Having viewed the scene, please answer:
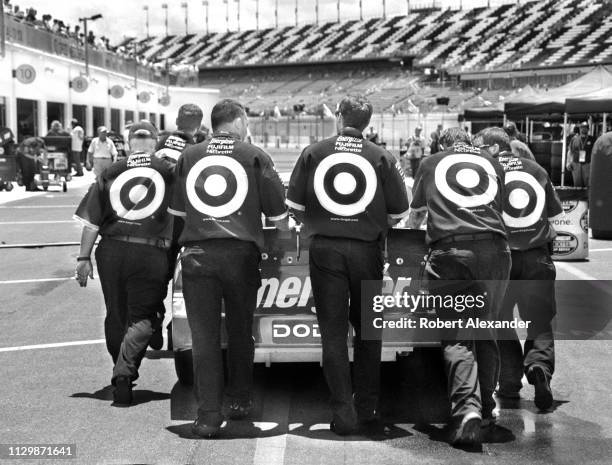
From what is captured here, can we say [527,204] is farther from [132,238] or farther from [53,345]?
[53,345]

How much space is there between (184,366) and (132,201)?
1.10 metres

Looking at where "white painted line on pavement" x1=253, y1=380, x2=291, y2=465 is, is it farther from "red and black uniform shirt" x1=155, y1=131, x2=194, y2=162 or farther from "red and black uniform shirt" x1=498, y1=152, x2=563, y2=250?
"red and black uniform shirt" x1=155, y1=131, x2=194, y2=162

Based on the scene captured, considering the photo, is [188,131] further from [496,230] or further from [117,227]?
[496,230]

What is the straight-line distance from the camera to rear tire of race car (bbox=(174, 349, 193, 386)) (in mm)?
5566

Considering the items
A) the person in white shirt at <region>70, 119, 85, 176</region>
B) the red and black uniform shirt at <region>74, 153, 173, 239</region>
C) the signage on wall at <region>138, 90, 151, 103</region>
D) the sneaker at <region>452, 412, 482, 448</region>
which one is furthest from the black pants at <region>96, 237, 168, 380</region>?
the signage on wall at <region>138, 90, 151, 103</region>

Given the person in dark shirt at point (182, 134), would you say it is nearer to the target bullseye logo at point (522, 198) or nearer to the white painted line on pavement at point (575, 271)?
the target bullseye logo at point (522, 198)

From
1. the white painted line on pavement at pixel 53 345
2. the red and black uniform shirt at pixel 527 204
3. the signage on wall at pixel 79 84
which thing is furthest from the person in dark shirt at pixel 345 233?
the signage on wall at pixel 79 84

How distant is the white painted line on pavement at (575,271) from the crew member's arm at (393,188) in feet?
20.1

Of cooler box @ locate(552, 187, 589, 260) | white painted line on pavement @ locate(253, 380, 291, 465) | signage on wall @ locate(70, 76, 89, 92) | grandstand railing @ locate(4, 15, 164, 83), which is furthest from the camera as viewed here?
signage on wall @ locate(70, 76, 89, 92)

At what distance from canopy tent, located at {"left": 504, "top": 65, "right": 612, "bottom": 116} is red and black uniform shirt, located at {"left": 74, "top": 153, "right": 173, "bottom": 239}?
49.8ft

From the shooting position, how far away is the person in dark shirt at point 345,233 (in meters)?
4.83

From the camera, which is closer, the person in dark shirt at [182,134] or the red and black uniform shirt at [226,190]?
the red and black uniform shirt at [226,190]

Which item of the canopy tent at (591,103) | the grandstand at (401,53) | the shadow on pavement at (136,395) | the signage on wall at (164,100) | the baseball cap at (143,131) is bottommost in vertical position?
the shadow on pavement at (136,395)

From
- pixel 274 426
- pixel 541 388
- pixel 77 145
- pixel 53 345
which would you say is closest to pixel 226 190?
pixel 274 426
